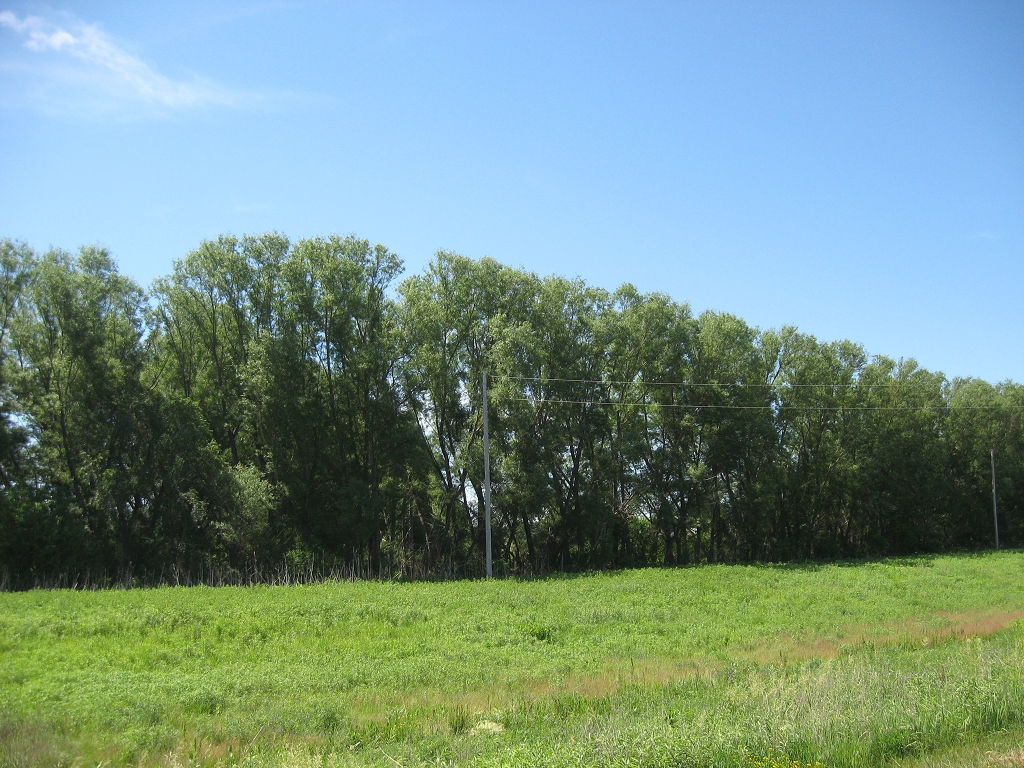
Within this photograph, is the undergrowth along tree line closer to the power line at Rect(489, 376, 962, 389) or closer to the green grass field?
the power line at Rect(489, 376, 962, 389)

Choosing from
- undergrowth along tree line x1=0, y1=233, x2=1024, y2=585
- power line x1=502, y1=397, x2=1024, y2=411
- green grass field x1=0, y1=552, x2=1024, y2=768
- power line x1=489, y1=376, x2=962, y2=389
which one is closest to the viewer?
green grass field x1=0, y1=552, x2=1024, y2=768

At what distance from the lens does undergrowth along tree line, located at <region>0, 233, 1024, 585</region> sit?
31.3m

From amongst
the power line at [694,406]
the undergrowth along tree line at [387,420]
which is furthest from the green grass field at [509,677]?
the power line at [694,406]

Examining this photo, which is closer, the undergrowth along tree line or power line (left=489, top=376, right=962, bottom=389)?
the undergrowth along tree line

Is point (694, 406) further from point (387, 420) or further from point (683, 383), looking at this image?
point (387, 420)

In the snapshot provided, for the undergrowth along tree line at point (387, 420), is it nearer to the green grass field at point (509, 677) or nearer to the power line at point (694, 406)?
the power line at point (694, 406)

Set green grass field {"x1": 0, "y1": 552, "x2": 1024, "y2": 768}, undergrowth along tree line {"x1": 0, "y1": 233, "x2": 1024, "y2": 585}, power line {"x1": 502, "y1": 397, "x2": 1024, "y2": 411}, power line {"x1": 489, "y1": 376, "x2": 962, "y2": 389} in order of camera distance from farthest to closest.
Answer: power line {"x1": 502, "y1": 397, "x2": 1024, "y2": 411} → power line {"x1": 489, "y1": 376, "x2": 962, "y2": 389} → undergrowth along tree line {"x1": 0, "y1": 233, "x2": 1024, "y2": 585} → green grass field {"x1": 0, "y1": 552, "x2": 1024, "y2": 768}

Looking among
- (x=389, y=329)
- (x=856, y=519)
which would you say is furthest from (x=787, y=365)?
(x=389, y=329)

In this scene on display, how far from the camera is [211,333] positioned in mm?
38219

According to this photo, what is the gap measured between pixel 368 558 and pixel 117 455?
1272 centimetres

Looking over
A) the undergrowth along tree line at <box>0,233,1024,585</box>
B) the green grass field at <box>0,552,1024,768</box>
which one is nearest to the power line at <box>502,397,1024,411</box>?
the undergrowth along tree line at <box>0,233,1024,585</box>

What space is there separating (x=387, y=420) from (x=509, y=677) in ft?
80.1

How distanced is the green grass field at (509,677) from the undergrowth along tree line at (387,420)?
451 inches

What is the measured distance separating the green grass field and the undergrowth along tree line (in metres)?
11.5
